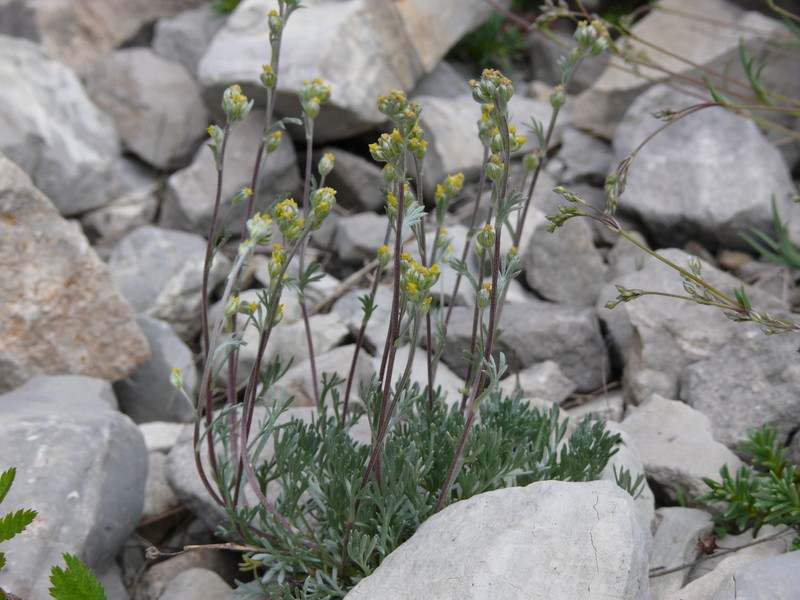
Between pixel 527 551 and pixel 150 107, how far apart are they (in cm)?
422

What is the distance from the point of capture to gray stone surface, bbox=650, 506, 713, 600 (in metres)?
2.44

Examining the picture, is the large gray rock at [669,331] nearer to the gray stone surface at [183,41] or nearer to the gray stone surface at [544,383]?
the gray stone surface at [544,383]

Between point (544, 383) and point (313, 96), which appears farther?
point (544, 383)

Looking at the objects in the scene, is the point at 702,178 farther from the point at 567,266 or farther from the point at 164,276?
the point at 164,276

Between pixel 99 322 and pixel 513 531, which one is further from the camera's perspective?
pixel 99 322

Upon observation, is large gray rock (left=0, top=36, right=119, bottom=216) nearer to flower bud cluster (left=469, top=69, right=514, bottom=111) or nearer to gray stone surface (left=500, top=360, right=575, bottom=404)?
gray stone surface (left=500, top=360, right=575, bottom=404)

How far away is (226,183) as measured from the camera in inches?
184

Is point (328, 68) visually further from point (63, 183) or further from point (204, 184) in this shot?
point (63, 183)

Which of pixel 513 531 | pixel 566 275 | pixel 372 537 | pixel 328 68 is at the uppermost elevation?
pixel 328 68

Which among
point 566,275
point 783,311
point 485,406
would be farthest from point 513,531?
point 566,275

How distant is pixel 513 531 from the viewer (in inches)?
78.0

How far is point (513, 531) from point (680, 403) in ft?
4.23

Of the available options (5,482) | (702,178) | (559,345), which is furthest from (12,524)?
(702,178)

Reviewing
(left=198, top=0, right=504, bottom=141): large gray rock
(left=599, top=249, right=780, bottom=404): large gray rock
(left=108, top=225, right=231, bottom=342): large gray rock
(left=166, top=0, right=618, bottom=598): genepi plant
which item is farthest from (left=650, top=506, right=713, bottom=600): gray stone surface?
(left=198, top=0, right=504, bottom=141): large gray rock
